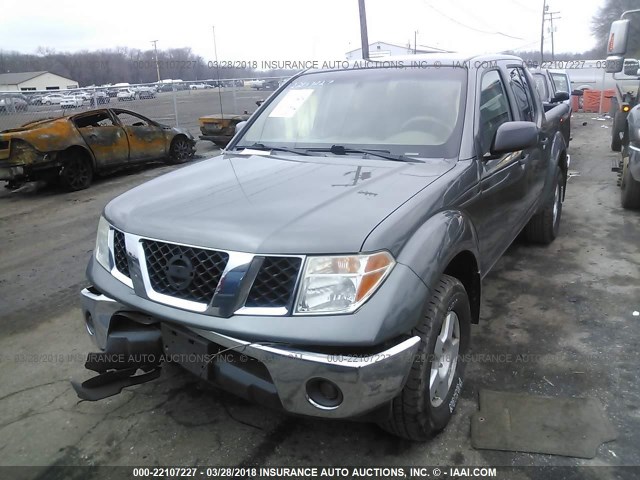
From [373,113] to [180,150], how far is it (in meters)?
9.54

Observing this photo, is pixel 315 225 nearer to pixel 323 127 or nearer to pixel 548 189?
pixel 323 127

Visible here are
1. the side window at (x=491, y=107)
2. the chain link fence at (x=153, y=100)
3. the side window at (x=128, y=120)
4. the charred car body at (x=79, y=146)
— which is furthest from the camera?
the chain link fence at (x=153, y=100)

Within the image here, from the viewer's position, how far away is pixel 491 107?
11.8 ft

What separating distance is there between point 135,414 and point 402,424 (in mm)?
1531

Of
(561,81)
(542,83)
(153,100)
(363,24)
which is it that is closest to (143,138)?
(153,100)

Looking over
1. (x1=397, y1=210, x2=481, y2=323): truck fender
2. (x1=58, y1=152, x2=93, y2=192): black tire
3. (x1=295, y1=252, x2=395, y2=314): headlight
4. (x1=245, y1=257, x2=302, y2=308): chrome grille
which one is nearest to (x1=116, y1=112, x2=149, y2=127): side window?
(x1=58, y1=152, x2=93, y2=192): black tire

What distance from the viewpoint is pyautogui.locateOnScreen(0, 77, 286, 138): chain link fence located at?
12438 mm

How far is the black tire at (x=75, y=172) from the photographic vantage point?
9445mm

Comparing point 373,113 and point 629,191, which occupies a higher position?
point 373,113

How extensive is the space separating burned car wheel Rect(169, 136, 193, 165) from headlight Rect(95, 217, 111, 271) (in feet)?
31.3

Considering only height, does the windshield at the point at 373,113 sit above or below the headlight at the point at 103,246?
above

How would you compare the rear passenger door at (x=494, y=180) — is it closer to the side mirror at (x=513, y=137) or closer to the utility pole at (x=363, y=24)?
the side mirror at (x=513, y=137)

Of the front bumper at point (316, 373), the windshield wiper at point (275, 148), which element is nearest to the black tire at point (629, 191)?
the windshield wiper at point (275, 148)

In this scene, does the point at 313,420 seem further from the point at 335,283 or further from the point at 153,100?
the point at 153,100
